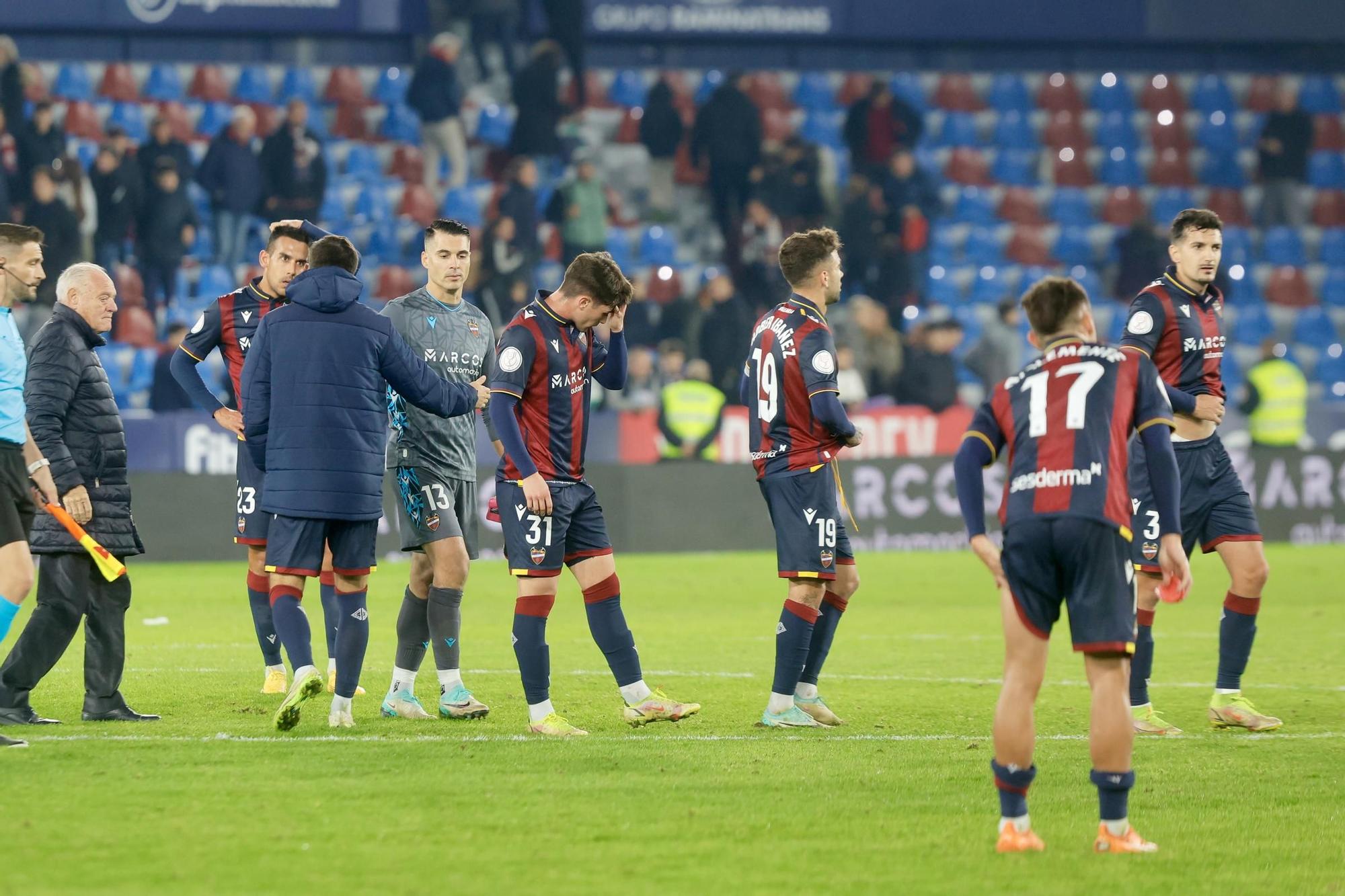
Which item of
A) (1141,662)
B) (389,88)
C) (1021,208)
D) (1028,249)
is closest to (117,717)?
(1141,662)

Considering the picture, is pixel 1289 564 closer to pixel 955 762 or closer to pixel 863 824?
pixel 955 762

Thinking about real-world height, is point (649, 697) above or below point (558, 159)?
below

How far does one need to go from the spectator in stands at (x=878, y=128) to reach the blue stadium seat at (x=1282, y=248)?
5.59 metres

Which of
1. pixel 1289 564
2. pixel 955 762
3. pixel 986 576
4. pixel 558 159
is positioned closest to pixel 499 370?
pixel 955 762

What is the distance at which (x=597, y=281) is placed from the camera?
7.82m

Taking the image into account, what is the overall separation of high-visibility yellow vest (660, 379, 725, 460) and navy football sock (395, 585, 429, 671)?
1108 cm

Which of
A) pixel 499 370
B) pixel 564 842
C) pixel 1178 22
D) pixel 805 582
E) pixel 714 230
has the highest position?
pixel 1178 22

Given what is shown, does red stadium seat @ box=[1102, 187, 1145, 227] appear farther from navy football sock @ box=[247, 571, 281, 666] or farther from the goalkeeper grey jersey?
navy football sock @ box=[247, 571, 281, 666]

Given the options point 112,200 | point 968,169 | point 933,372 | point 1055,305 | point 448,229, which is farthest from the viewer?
point 968,169

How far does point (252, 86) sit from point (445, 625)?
17.6m

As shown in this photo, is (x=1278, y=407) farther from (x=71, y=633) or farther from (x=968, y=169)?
(x=71, y=633)

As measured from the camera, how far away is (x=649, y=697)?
795cm

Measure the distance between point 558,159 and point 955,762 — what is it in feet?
59.8

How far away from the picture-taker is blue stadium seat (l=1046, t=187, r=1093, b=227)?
26.3 m
